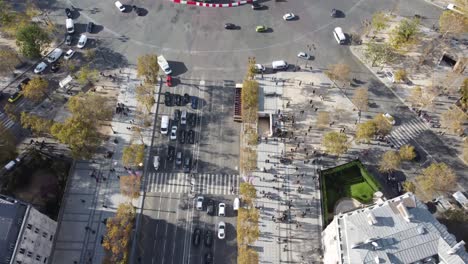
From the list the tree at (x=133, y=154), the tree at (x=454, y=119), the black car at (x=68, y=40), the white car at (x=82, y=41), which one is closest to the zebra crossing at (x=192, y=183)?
the tree at (x=133, y=154)

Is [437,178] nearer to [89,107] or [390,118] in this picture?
[390,118]

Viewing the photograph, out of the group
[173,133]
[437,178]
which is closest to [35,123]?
[173,133]

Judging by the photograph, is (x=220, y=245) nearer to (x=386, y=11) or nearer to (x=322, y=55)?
(x=322, y=55)

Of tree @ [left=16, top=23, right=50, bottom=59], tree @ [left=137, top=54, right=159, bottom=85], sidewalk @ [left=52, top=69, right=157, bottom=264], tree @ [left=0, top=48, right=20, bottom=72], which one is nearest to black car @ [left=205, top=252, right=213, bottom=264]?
sidewalk @ [left=52, top=69, right=157, bottom=264]

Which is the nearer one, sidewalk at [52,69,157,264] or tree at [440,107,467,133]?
sidewalk at [52,69,157,264]

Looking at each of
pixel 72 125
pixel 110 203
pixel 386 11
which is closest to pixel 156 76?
pixel 72 125

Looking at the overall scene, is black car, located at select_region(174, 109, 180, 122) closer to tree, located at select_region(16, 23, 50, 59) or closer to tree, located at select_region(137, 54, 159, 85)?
tree, located at select_region(137, 54, 159, 85)
